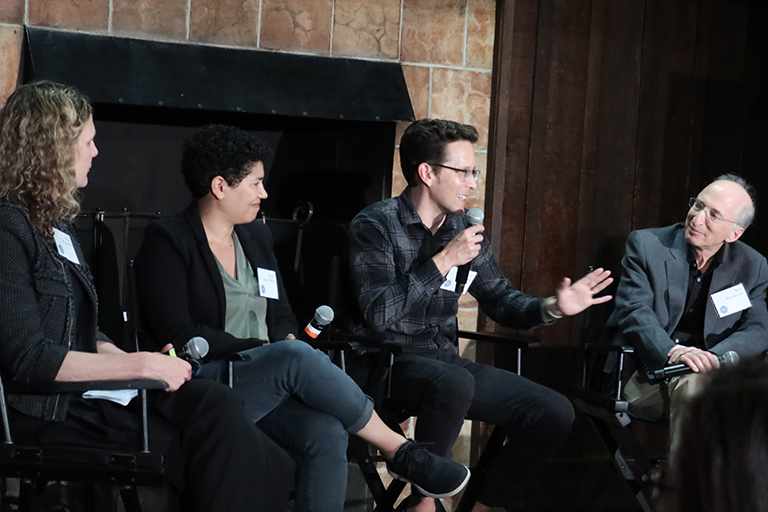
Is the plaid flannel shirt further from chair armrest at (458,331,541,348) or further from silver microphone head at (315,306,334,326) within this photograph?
→ silver microphone head at (315,306,334,326)

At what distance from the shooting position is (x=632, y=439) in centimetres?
323

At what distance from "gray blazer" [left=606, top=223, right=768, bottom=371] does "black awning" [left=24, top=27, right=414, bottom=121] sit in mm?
1062

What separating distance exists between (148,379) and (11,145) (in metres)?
0.71

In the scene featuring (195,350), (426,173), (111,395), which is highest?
(426,173)

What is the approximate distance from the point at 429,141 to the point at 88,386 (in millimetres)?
1605

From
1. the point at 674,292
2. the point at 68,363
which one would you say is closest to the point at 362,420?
the point at 68,363

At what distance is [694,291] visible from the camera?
11.7ft

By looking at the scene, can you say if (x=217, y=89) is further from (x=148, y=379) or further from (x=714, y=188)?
(x=714, y=188)

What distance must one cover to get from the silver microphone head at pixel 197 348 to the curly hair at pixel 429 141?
1203 mm

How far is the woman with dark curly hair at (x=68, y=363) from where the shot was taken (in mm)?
2289

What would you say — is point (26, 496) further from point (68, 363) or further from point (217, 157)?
point (217, 157)

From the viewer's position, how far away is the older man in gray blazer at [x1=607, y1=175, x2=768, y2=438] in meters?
3.41

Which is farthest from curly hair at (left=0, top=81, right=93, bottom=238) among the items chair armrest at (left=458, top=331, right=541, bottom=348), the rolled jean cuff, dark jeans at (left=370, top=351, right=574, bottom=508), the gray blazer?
the gray blazer

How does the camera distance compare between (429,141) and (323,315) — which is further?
(429,141)
